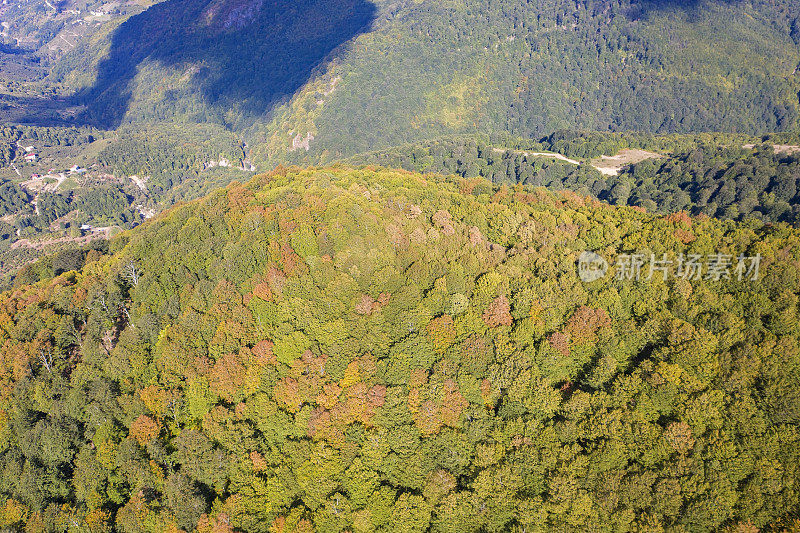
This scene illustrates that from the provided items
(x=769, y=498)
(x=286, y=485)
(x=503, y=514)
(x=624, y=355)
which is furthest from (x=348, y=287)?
(x=769, y=498)

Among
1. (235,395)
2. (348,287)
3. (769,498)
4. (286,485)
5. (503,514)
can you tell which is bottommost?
(769,498)

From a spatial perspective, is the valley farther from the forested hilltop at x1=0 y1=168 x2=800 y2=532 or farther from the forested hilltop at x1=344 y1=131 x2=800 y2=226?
the forested hilltop at x1=344 y1=131 x2=800 y2=226

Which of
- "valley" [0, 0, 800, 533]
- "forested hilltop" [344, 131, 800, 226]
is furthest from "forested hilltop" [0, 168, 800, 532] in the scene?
"forested hilltop" [344, 131, 800, 226]

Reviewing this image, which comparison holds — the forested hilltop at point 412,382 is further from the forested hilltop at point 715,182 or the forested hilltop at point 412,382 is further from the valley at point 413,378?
the forested hilltop at point 715,182

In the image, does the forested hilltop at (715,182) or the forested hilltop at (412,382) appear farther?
the forested hilltop at (715,182)

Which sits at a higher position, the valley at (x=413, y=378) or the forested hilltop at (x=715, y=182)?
the valley at (x=413, y=378)

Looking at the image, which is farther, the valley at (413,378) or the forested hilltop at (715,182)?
the forested hilltop at (715,182)

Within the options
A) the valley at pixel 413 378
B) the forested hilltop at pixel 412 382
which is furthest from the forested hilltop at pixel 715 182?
the forested hilltop at pixel 412 382

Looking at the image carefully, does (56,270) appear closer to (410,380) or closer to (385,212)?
(385,212)
